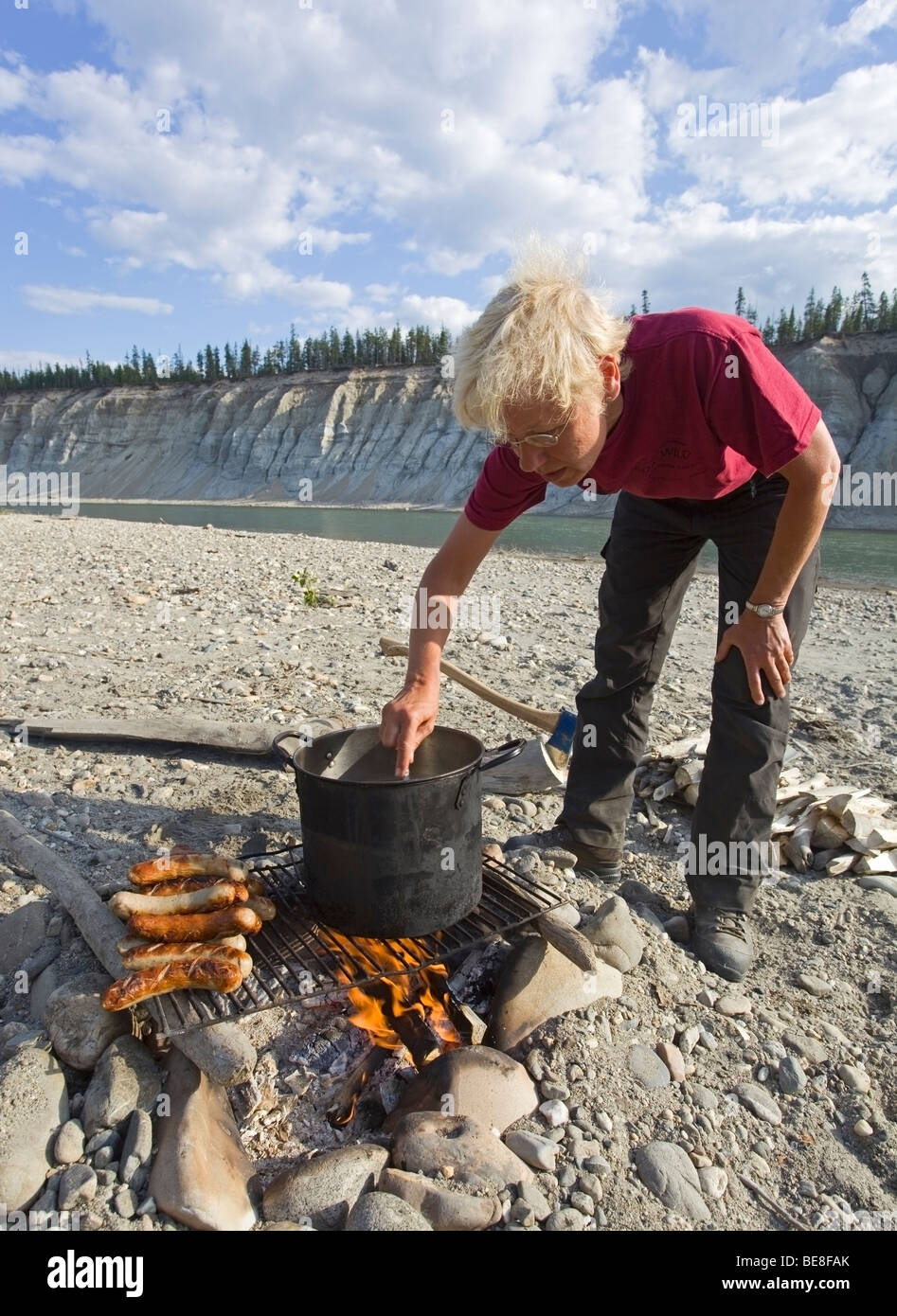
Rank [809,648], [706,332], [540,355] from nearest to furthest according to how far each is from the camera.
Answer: [540,355]
[706,332]
[809,648]

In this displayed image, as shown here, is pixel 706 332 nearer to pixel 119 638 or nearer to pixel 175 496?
pixel 119 638

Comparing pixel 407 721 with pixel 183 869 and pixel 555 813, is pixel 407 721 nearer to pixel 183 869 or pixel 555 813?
pixel 183 869

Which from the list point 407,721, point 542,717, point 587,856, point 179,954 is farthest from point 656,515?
point 179,954

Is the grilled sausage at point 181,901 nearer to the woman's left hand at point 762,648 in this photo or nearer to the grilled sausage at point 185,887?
the grilled sausage at point 185,887

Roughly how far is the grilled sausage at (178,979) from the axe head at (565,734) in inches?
100

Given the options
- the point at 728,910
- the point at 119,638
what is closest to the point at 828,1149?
the point at 728,910

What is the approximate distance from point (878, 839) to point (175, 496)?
78830mm

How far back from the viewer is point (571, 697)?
240 inches

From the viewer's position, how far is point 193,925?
93.9 inches

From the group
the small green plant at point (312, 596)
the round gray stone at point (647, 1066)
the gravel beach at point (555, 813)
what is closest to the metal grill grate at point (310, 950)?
the gravel beach at point (555, 813)

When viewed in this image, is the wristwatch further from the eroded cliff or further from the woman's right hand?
the eroded cliff

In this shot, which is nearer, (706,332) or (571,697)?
(706,332)

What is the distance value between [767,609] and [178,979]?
215 centimetres

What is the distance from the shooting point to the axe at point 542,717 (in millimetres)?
4375
